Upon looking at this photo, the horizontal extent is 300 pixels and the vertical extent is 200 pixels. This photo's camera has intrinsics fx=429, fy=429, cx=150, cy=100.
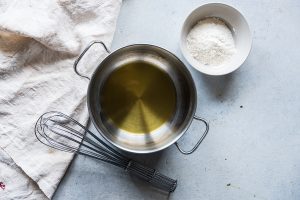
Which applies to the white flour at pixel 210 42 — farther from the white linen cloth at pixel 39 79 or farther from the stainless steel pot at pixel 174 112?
the white linen cloth at pixel 39 79

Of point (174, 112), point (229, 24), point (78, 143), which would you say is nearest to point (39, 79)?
point (78, 143)

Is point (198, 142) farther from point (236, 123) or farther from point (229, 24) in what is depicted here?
point (229, 24)

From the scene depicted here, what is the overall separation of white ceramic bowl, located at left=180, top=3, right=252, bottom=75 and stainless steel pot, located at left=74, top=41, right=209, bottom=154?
1.4 inches

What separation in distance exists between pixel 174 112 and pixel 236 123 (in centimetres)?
13

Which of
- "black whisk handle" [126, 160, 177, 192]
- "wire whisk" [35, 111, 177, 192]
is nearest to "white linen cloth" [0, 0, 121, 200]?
"wire whisk" [35, 111, 177, 192]

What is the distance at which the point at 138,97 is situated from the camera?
0.83 metres

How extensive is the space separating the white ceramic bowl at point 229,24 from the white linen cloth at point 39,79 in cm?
16

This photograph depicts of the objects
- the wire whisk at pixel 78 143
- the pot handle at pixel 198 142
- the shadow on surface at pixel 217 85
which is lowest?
the wire whisk at pixel 78 143

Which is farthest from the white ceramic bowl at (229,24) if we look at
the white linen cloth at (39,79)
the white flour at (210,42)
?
the white linen cloth at (39,79)

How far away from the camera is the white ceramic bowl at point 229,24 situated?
32.7 inches

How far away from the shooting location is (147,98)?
84 cm

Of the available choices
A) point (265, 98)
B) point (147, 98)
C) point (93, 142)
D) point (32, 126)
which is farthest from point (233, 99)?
point (32, 126)

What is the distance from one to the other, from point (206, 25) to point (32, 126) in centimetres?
39

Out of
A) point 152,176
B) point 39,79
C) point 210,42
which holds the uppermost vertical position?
point 210,42
